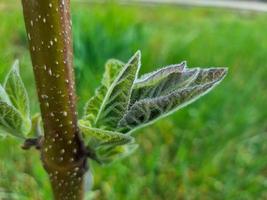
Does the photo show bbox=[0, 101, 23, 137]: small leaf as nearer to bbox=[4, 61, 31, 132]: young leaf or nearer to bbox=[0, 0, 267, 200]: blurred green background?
bbox=[4, 61, 31, 132]: young leaf

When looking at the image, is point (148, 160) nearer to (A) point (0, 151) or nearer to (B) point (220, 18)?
(A) point (0, 151)

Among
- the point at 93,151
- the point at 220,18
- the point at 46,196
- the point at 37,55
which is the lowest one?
the point at 220,18

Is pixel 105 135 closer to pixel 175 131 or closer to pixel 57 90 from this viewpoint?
pixel 57 90

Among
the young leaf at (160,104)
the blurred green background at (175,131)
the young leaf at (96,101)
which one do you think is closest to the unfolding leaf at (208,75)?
the young leaf at (160,104)

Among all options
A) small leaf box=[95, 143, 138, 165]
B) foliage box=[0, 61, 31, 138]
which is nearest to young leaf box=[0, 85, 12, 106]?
foliage box=[0, 61, 31, 138]

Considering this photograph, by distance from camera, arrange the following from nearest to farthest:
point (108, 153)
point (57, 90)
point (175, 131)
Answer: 1. point (57, 90)
2. point (108, 153)
3. point (175, 131)

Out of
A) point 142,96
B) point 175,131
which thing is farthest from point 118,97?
point 175,131

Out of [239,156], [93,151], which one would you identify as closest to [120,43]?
[239,156]
